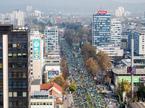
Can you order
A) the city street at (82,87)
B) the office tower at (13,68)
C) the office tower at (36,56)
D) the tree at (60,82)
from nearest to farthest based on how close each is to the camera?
1. the office tower at (13,68)
2. the city street at (82,87)
3. the tree at (60,82)
4. the office tower at (36,56)

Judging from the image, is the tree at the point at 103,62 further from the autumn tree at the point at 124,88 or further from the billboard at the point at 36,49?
the autumn tree at the point at 124,88

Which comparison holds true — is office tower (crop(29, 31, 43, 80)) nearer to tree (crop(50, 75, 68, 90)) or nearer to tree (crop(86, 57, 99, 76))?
tree (crop(50, 75, 68, 90))

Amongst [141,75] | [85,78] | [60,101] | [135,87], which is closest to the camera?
[60,101]

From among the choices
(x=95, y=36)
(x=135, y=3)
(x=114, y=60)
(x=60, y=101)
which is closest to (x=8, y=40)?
(x=60, y=101)

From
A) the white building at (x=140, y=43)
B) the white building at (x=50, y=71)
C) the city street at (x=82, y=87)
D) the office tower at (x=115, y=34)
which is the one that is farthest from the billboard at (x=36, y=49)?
the office tower at (x=115, y=34)

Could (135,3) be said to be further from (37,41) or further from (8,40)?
(8,40)

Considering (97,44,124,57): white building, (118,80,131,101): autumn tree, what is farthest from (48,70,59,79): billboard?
(97,44,124,57): white building
